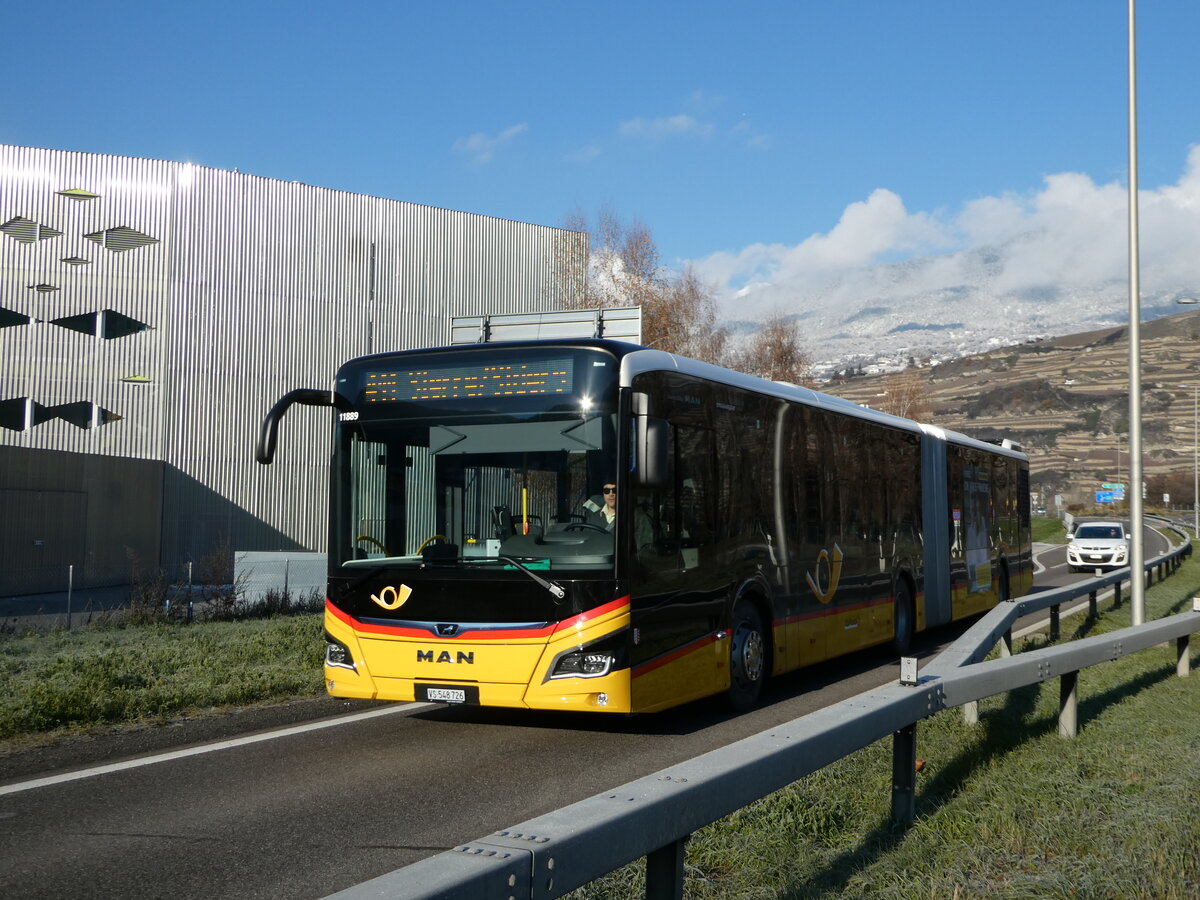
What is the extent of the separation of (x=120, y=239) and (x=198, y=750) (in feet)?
109

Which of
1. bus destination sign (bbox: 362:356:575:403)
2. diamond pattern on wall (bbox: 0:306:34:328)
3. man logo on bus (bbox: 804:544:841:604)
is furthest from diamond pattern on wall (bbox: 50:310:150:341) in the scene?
man logo on bus (bbox: 804:544:841:604)

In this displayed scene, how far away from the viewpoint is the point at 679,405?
9.72 m

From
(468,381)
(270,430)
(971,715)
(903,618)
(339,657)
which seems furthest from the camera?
(903,618)

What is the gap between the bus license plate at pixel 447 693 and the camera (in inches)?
351

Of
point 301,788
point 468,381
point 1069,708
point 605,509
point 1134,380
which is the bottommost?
point 301,788

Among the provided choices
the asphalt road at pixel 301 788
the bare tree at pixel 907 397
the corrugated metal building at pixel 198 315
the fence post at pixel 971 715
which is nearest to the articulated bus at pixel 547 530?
the asphalt road at pixel 301 788

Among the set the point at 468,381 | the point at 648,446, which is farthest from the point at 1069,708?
the point at 468,381

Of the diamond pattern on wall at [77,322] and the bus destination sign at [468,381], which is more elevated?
the diamond pattern on wall at [77,322]

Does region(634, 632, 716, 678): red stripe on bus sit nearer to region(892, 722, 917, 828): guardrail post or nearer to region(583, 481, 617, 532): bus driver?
region(583, 481, 617, 532): bus driver

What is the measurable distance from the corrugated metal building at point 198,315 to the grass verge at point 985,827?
2996 centimetres

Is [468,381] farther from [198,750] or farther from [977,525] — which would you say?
[977,525]

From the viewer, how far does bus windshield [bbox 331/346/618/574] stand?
8953 millimetres

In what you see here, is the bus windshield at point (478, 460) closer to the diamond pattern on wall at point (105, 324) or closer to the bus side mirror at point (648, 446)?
the bus side mirror at point (648, 446)

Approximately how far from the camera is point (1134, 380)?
1706 centimetres
